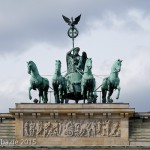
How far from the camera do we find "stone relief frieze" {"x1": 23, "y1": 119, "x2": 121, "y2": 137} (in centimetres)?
4781

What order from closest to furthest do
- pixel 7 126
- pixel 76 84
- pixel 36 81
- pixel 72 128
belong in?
pixel 72 128 < pixel 7 126 < pixel 36 81 < pixel 76 84

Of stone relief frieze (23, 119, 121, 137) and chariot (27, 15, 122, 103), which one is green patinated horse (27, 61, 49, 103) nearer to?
chariot (27, 15, 122, 103)

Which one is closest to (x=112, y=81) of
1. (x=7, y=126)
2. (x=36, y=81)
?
(x=36, y=81)

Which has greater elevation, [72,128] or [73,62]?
[73,62]

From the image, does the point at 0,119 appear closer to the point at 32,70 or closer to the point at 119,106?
the point at 32,70

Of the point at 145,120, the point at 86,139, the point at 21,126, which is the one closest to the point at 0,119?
the point at 21,126

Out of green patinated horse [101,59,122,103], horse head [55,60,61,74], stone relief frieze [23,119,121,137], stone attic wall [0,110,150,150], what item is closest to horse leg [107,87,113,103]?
green patinated horse [101,59,122,103]

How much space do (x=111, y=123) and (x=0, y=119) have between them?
626 cm

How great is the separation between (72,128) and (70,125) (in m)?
0.20

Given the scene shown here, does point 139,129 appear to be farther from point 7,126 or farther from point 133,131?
point 7,126

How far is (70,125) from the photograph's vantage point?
4784cm

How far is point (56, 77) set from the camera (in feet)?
159

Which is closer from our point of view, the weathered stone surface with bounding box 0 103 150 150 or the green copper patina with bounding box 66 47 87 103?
the weathered stone surface with bounding box 0 103 150 150

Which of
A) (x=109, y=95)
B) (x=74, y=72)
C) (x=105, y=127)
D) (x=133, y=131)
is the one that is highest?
(x=74, y=72)
